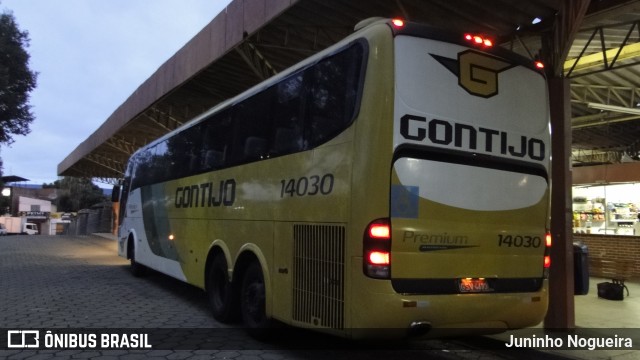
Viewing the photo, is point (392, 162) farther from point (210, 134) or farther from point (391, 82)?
point (210, 134)

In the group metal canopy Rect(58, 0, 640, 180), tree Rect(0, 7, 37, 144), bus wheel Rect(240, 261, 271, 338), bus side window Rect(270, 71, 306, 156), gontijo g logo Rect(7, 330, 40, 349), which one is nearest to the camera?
bus side window Rect(270, 71, 306, 156)

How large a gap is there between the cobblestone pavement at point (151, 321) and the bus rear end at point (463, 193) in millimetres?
1372

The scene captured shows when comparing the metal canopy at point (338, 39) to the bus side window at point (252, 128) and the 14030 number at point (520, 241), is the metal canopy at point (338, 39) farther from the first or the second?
the 14030 number at point (520, 241)

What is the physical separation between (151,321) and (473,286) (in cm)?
489

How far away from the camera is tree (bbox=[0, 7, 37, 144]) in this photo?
18484mm

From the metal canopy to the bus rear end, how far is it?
2.64m

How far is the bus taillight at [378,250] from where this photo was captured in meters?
4.50

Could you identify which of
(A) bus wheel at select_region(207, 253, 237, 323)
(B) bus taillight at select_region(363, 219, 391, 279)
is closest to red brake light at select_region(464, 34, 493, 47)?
(B) bus taillight at select_region(363, 219, 391, 279)

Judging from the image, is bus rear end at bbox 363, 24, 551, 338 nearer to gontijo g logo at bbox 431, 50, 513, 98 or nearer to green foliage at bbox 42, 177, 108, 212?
gontijo g logo at bbox 431, 50, 513, 98

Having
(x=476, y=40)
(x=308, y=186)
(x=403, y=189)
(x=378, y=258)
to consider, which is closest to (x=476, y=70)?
(x=476, y=40)

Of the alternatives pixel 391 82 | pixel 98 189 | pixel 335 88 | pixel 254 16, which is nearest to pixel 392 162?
pixel 391 82

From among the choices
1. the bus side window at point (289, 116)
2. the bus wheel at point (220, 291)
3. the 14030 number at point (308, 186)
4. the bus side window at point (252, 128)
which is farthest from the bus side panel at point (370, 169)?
the bus wheel at point (220, 291)

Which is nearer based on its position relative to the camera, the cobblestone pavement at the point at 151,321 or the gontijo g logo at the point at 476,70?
the gontijo g logo at the point at 476,70

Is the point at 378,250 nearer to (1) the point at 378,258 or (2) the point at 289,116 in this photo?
(1) the point at 378,258
